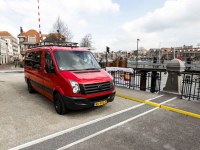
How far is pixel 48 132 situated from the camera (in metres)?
3.44

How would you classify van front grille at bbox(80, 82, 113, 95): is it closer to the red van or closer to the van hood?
the red van

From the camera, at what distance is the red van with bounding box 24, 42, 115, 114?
4.08m

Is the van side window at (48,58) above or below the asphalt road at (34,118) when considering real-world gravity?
above

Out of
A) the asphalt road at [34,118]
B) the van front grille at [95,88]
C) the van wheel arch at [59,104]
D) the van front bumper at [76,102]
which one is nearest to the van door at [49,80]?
the van wheel arch at [59,104]

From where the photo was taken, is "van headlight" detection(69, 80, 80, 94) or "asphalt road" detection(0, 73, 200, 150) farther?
"van headlight" detection(69, 80, 80, 94)

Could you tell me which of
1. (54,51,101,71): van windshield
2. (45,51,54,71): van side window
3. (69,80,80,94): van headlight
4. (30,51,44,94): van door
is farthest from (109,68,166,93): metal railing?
(30,51,44,94): van door

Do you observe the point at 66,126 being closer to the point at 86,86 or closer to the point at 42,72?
the point at 86,86

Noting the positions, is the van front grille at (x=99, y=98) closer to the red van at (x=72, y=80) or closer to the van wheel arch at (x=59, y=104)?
the red van at (x=72, y=80)

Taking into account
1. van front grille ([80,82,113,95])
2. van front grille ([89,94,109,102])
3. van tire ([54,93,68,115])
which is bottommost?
van tire ([54,93,68,115])

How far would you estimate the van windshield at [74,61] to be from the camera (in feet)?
15.2

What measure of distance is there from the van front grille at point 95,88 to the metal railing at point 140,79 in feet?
11.5

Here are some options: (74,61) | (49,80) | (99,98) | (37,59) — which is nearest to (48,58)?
(49,80)

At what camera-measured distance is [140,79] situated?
26.1ft

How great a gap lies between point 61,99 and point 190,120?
3.93m
